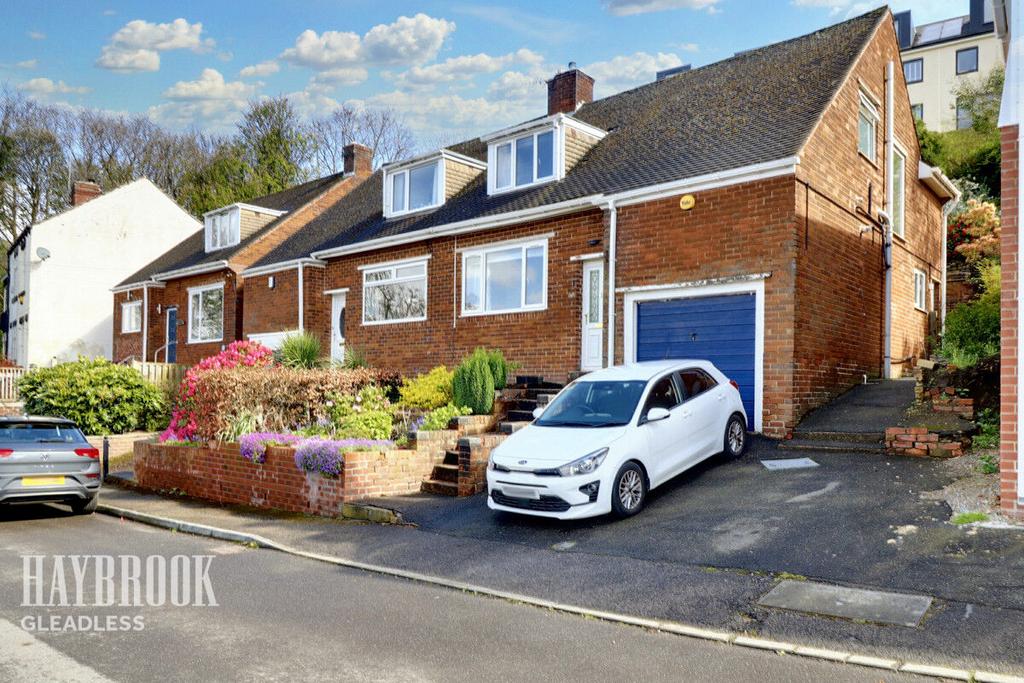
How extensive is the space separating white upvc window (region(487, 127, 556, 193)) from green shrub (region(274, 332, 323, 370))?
5.41m

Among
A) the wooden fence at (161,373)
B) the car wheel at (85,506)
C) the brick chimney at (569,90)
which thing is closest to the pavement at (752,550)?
the car wheel at (85,506)

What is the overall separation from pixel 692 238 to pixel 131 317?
24818mm

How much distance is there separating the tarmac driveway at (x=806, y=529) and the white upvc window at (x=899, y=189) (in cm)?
856

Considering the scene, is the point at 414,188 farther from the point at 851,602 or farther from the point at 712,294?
the point at 851,602

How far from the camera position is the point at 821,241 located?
13.1 metres

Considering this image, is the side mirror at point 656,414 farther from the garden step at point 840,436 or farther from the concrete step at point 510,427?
the garden step at point 840,436

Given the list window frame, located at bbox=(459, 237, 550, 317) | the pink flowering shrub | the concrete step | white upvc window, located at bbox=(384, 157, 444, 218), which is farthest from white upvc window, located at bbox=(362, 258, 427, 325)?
the concrete step

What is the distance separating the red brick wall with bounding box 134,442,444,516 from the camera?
1051 centimetres

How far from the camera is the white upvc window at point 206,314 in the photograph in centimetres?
2556

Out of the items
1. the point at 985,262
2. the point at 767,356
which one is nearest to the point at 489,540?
the point at 767,356

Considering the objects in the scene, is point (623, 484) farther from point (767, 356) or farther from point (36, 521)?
point (36, 521)

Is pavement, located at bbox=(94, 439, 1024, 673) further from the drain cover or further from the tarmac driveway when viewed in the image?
the drain cover

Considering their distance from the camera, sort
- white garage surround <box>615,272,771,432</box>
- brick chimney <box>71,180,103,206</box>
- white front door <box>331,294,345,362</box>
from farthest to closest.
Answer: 1. brick chimney <box>71,180,103,206</box>
2. white front door <box>331,294,345,362</box>
3. white garage surround <box>615,272,771,432</box>

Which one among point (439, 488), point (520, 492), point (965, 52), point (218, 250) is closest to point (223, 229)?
point (218, 250)
